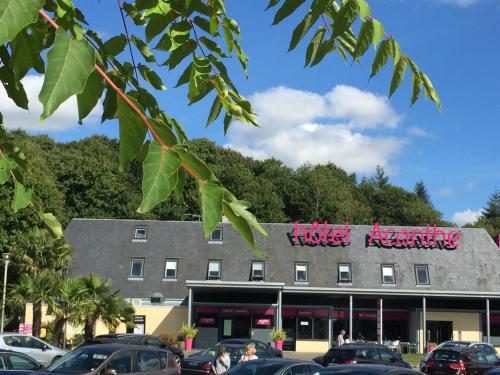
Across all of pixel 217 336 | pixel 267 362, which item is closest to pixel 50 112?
pixel 267 362

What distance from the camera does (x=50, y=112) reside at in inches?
69.1

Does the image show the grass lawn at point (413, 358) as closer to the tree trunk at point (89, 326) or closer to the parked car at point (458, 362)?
the parked car at point (458, 362)

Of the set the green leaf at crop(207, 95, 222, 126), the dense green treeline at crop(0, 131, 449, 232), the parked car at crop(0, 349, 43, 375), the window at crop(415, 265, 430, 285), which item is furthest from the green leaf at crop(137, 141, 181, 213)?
the dense green treeline at crop(0, 131, 449, 232)

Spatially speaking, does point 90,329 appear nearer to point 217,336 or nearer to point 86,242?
point 217,336

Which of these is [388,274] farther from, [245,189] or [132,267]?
[245,189]

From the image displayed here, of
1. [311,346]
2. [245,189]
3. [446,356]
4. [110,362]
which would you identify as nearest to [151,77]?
[110,362]

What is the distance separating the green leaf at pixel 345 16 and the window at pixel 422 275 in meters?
39.4

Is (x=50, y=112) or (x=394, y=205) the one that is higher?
(x=394, y=205)

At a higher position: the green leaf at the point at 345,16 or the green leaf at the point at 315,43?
the green leaf at the point at 315,43

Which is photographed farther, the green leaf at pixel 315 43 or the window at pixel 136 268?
the window at pixel 136 268

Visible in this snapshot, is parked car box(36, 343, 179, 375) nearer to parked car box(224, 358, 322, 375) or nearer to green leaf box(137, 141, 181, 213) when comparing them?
parked car box(224, 358, 322, 375)

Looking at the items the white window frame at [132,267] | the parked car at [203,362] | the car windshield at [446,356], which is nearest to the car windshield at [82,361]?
the parked car at [203,362]

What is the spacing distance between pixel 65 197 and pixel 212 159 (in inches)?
711

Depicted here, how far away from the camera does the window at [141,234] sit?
42.2m
